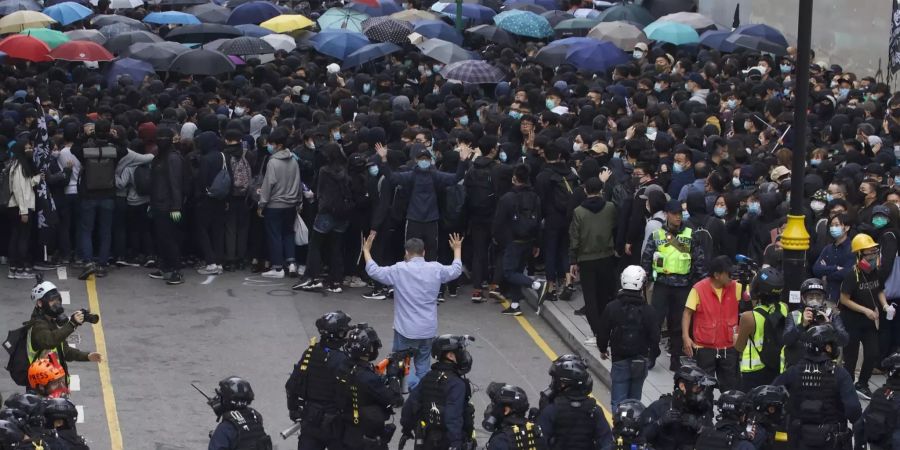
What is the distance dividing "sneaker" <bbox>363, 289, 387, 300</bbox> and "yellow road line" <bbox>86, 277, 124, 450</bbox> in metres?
2.92

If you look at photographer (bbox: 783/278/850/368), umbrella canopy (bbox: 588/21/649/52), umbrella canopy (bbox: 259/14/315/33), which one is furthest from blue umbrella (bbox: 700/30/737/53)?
photographer (bbox: 783/278/850/368)

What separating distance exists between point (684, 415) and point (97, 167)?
944 cm

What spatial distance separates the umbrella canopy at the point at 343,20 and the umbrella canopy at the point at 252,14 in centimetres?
113

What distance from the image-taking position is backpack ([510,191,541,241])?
1769 cm

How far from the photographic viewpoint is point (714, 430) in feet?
35.9

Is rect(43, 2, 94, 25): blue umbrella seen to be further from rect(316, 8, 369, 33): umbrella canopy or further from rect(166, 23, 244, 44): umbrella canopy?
rect(316, 8, 369, 33): umbrella canopy

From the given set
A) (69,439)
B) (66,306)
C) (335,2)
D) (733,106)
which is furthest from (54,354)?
(335,2)

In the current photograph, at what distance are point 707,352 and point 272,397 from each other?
3.89 meters

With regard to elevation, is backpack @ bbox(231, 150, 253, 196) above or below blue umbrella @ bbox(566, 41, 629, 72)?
above

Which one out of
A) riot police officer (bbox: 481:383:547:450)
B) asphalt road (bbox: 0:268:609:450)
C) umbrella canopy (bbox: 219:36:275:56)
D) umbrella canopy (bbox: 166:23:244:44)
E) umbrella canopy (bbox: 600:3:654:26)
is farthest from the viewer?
umbrella canopy (bbox: 600:3:654:26)

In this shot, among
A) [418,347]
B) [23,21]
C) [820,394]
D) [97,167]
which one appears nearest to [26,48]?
[23,21]

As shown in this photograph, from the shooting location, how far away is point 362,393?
12141 mm

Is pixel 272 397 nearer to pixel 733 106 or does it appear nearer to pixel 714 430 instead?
pixel 714 430

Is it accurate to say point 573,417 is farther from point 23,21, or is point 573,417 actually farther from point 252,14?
point 252,14
